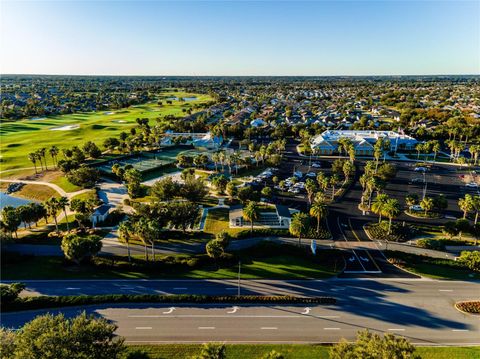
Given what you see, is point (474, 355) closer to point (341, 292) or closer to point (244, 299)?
point (341, 292)

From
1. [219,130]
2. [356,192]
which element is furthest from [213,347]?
[219,130]

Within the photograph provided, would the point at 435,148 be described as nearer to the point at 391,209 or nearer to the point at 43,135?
the point at 391,209

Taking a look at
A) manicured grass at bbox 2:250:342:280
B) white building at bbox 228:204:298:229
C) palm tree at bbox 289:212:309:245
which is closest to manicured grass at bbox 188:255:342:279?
manicured grass at bbox 2:250:342:280

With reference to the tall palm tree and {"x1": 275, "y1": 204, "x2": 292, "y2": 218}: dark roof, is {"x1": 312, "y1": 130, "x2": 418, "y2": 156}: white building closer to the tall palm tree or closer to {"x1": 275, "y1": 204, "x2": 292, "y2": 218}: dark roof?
{"x1": 275, "y1": 204, "x2": 292, "y2": 218}: dark roof

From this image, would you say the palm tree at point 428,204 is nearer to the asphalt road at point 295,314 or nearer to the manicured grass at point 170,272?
the asphalt road at point 295,314

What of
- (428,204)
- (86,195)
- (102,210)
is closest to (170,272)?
(102,210)

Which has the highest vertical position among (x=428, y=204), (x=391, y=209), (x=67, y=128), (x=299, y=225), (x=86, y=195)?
(x=67, y=128)
